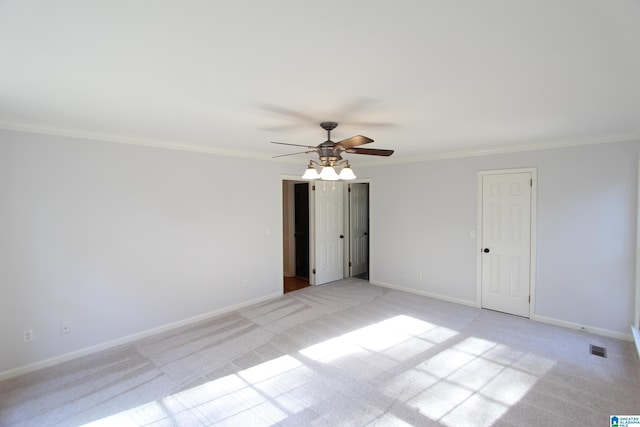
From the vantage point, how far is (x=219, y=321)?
164 inches

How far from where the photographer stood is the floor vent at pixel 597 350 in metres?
3.22

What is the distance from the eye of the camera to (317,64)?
5.49ft

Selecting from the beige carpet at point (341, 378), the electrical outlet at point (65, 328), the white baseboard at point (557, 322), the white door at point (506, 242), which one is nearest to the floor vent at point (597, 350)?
the beige carpet at point (341, 378)

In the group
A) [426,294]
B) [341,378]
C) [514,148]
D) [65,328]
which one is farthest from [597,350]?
[65,328]

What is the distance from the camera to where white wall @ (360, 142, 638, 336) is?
352 centimetres

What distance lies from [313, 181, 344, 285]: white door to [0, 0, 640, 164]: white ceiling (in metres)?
2.90

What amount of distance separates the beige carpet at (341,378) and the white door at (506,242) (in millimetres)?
383

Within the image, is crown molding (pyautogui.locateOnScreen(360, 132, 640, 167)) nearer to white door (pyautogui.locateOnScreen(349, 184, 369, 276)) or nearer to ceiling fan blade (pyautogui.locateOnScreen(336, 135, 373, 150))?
white door (pyautogui.locateOnScreen(349, 184, 369, 276))

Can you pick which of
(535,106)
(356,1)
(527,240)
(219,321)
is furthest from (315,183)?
(356,1)

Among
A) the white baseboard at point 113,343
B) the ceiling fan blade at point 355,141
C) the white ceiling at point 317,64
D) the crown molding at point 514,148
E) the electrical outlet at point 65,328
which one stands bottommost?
the white baseboard at point 113,343

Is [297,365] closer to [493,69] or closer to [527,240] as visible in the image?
[493,69]

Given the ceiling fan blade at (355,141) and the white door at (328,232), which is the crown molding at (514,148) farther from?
the ceiling fan blade at (355,141)

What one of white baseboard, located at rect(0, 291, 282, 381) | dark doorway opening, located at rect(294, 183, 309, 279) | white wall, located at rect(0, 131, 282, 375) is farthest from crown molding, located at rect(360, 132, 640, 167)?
white baseboard, located at rect(0, 291, 282, 381)

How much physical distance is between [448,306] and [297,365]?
270cm
